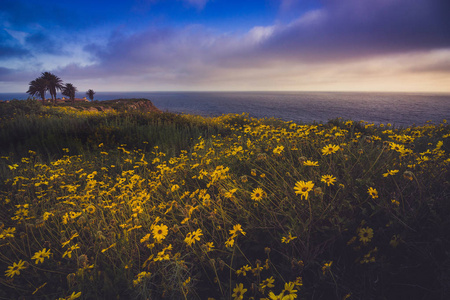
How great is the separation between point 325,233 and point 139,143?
22.9 feet

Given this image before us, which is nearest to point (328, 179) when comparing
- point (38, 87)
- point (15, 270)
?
point (15, 270)

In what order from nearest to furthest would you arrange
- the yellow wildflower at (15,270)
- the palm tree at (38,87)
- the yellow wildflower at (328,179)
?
the yellow wildflower at (15,270) → the yellow wildflower at (328,179) → the palm tree at (38,87)

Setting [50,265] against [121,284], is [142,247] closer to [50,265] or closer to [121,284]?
[121,284]

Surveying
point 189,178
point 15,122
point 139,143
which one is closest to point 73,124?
point 15,122

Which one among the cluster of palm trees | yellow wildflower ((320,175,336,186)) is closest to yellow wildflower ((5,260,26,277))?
yellow wildflower ((320,175,336,186))

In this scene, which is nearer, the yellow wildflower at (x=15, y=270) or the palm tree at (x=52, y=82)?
the yellow wildflower at (x=15, y=270)

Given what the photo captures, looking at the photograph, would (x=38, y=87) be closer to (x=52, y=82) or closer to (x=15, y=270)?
(x=52, y=82)

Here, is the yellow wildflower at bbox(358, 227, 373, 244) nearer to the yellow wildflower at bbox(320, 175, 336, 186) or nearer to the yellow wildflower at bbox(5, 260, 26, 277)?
the yellow wildflower at bbox(320, 175, 336, 186)

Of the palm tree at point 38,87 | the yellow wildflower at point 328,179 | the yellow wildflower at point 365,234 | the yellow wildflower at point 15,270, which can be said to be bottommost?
the yellow wildflower at point 15,270

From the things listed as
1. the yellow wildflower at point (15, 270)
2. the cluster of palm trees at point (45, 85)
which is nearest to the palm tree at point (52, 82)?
the cluster of palm trees at point (45, 85)

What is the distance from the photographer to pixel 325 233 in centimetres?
207

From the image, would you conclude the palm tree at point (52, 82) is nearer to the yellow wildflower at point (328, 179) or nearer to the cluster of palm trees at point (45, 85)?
the cluster of palm trees at point (45, 85)

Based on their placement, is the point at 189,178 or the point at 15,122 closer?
the point at 189,178

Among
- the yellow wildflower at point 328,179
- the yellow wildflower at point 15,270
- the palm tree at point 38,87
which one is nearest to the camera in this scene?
the yellow wildflower at point 15,270
